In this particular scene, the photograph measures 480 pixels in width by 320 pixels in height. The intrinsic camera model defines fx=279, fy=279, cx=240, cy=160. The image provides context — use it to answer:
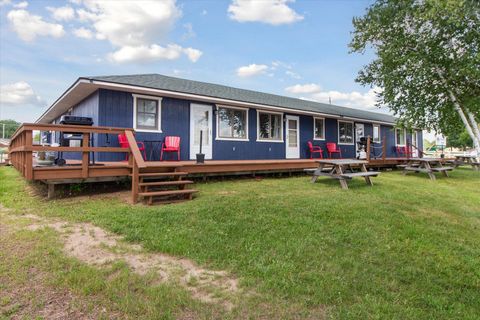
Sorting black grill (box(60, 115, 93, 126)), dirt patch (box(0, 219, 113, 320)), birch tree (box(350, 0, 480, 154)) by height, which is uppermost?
birch tree (box(350, 0, 480, 154))

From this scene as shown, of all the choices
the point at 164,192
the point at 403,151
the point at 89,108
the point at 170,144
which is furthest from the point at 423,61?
the point at 89,108

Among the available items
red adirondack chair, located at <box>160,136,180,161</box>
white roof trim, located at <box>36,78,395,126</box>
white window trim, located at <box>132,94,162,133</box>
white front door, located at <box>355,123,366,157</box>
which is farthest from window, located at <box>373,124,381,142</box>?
white window trim, located at <box>132,94,162,133</box>

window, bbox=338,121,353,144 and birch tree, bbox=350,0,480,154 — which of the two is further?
window, bbox=338,121,353,144

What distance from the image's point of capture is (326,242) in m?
3.39

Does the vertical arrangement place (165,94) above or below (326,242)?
above

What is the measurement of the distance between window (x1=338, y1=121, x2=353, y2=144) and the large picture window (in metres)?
8.98

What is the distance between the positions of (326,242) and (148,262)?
6.76 feet

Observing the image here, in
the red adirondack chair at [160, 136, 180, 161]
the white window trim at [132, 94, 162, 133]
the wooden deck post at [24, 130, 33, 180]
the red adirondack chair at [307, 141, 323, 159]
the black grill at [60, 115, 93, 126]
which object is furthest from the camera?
the red adirondack chair at [307, 141, 323, 159]

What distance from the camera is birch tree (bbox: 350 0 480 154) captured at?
8.31 m

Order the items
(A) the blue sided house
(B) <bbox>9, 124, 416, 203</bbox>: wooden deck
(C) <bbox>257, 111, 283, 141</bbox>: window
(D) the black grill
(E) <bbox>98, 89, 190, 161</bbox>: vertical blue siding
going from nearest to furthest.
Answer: (B) <bbox>9, 124, 416, 203</bbox>: wooden deck → (D) the black grill → (E) <bbox>98, 89, 190, 161</bbox>: vertical blue siding → (A) the blue sided house → (C) <bbox>257, 111, 283, 141</bbox>: window

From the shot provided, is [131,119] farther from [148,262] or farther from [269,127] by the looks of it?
[148,262]

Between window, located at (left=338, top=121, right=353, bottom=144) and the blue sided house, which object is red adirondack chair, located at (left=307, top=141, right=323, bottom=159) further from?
window, located at (left=338, top=121, right=353, bottom=144)

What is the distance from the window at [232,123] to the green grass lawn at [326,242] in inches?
155

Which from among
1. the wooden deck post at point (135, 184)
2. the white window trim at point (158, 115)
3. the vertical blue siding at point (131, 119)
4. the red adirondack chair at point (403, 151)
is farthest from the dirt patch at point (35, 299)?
the red adirondack chair at point (403, 151)
